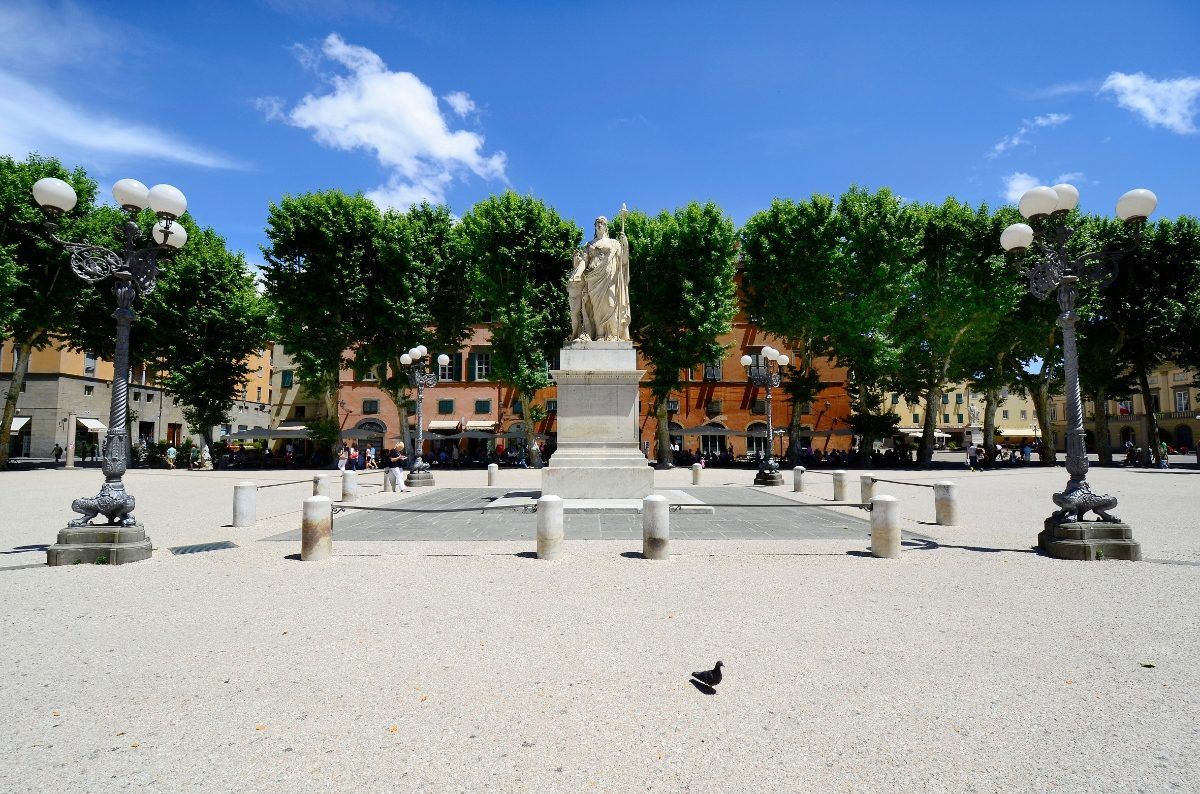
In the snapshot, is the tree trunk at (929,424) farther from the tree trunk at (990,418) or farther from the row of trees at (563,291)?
the tree trunk at (990,418)

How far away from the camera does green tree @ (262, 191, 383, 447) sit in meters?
32.2

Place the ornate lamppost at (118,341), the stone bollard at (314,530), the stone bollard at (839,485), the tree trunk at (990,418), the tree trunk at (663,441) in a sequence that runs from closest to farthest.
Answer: the ornate lamppost at (118,341)
the stone bollard at (314,530)
the stone bollard at (839,485)
the tree trunk at (663,441)
the tree trunk at (990,418)

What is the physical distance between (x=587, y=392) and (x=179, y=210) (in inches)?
300

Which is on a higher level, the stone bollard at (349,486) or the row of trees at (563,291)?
the row of trees at (563,291)

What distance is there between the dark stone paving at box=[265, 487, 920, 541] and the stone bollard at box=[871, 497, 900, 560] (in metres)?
1.18

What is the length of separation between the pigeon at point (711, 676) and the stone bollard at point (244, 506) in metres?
10.4

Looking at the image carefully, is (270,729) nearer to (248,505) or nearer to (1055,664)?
(1055,664)

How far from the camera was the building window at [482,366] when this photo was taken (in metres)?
46.2

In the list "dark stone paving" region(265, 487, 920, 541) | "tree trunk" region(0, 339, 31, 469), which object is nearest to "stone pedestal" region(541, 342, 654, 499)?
"dark stone paving" region(265, 487, 920, 541)

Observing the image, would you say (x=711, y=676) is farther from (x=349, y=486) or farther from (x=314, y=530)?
(x=349, y=486)

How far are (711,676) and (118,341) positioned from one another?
28.5 feet

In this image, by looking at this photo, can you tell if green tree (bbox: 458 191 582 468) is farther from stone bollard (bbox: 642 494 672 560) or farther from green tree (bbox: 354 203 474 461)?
stone bollard (bbox: 642 494 672 560)

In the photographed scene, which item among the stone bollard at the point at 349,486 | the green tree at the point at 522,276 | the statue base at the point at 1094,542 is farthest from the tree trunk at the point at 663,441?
the statue base at the point at 1094,542

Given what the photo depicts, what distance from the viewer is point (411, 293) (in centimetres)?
3269
